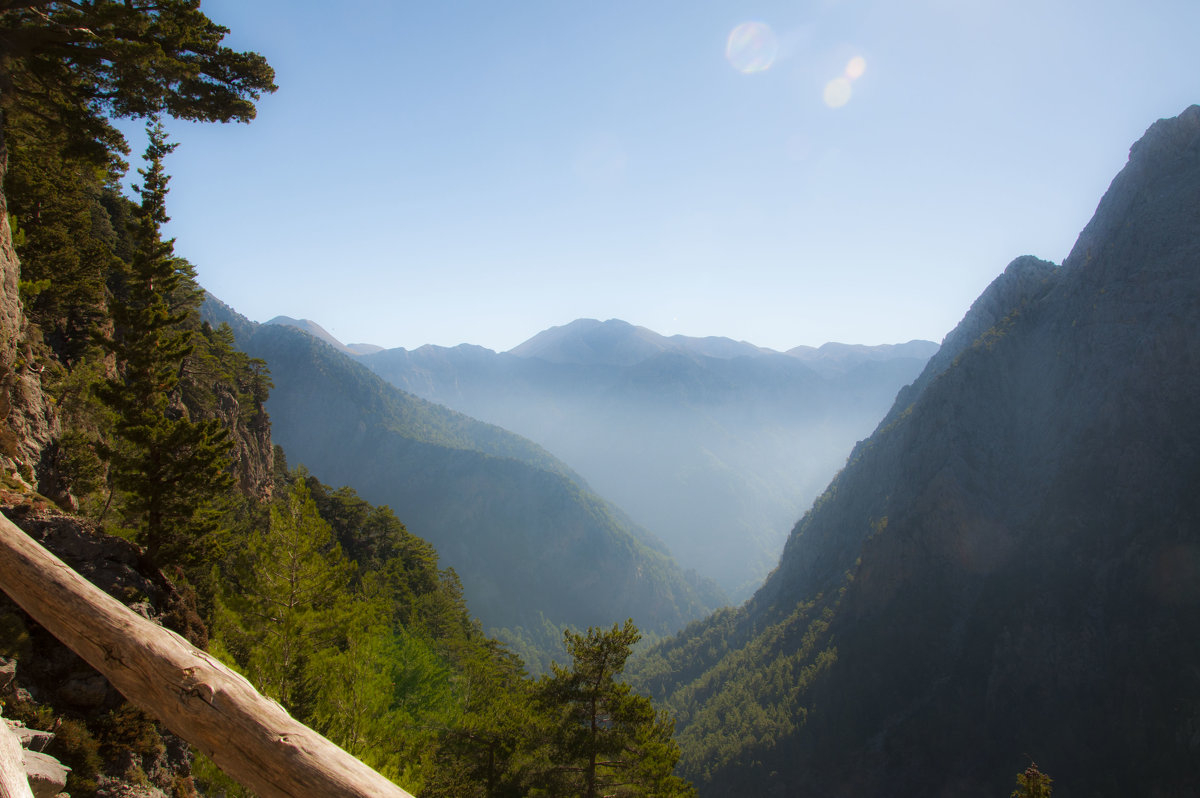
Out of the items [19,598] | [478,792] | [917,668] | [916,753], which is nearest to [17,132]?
[19,598]

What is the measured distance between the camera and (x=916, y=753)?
100000 millimetres

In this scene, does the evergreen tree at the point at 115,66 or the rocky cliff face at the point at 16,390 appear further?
the rocky cliff face at the point at 16,390

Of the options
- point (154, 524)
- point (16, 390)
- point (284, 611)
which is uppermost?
point (16, 390)

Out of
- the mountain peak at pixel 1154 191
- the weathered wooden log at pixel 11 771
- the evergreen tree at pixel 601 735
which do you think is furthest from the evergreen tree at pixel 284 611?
the mountain peak at pixel 1154 191

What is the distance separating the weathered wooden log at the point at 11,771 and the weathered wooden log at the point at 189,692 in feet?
1.61

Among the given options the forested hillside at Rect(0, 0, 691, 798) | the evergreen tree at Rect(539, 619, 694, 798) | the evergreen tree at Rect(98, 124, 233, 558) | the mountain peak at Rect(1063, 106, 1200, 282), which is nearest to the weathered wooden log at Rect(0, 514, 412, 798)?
the forested hillside at Rect(0, 0, 691, 798)

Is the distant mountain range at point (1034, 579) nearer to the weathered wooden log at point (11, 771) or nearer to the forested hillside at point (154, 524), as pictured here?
the forested hillside at point (154, 524)

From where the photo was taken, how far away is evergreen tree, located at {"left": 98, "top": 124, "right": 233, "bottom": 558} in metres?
14.8

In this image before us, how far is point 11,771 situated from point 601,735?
17374 mm

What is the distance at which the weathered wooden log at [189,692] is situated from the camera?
2668 mm

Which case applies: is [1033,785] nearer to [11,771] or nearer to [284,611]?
[284,611]

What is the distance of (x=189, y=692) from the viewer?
295 centimetres

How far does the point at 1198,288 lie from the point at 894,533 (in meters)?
70.2

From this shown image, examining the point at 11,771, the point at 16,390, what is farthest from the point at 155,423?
the point at 11,771
